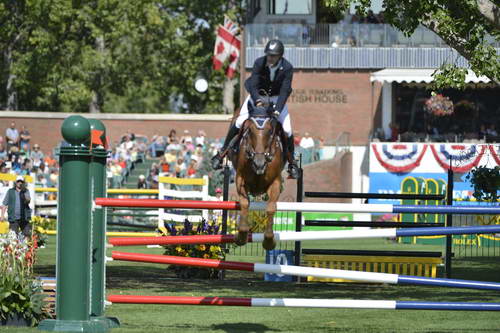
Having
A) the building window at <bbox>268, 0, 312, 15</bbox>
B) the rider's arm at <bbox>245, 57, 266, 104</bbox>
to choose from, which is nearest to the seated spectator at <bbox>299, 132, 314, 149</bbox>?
the building window at <bbox>268, 0, 312, 15</bbox>

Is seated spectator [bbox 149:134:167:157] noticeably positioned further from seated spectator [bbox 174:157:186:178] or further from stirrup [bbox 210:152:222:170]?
stirrup [bbox 210:152:222:170]

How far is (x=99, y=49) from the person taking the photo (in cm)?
5569

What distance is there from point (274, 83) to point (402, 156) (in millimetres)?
29752

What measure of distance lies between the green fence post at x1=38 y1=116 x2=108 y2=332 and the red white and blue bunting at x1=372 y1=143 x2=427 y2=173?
1249 inches

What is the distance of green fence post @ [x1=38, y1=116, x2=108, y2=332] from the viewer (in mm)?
9516

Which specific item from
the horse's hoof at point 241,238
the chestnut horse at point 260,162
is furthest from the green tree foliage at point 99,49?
the horse's hoof at point 241,238

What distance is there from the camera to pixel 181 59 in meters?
57.5

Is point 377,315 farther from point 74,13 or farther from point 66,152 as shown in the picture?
point 74,13

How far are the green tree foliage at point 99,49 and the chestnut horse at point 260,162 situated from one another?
42.8 meters

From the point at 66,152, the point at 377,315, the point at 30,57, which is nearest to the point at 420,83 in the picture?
the point at 30,57

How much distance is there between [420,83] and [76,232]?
117 ft

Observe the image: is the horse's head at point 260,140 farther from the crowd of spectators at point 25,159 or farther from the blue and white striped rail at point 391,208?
the crowd of spectators at point 25,159

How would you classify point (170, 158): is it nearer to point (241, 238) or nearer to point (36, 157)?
point (36, 157)

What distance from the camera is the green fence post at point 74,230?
952cm
